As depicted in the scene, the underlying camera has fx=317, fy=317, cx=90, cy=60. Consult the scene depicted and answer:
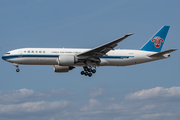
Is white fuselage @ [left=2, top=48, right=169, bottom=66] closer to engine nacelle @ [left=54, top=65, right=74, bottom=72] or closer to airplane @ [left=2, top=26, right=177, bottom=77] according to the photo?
airplane @ [left=2, top=26, right=177, bottom=77]

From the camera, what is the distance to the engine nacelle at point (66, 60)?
141ft

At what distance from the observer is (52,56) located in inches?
1726

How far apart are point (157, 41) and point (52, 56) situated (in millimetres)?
17076

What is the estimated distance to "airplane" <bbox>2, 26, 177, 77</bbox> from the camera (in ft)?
142

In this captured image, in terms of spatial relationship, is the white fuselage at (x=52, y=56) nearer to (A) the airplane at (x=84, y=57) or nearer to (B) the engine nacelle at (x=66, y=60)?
(A) the airplane at (x=84, y=57)

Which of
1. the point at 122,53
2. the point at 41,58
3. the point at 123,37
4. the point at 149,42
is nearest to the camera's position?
the point at 123,37

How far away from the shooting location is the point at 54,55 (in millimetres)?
43969

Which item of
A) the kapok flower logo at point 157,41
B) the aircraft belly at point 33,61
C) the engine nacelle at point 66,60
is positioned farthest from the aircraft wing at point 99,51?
the kapok flower logo at point 157,41

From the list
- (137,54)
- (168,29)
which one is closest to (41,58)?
(137,54)

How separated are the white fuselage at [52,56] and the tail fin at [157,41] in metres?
Answer: 3.38

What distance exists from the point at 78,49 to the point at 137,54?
8.93m

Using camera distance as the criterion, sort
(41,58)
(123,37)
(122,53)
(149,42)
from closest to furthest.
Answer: (123,37) < (41,58) < (122,53) < (149,42)

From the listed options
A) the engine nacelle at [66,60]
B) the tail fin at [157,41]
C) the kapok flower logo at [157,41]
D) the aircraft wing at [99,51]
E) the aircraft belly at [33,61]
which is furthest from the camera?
the kapok flower logo at [157,41]

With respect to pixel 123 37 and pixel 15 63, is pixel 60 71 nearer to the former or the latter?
pixel 15 63
